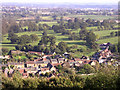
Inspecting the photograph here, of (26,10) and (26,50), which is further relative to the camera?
(26,10)

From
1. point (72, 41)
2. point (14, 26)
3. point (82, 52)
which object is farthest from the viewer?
point (14, 26)

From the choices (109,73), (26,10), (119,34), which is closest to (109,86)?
(109,73)

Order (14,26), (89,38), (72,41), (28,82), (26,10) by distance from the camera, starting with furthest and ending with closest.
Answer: (26,10) < (14,26) < (72,41) < (89,38) < (28,82)

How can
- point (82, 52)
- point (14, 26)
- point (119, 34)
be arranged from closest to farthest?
1. point (82, 52)
2. point (119, 34)
3. point (14, 26)

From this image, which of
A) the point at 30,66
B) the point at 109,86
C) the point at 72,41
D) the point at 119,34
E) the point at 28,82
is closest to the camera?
the point at 109,86

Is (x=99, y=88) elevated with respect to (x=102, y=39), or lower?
elevated

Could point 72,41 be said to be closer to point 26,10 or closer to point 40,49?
point 40,49

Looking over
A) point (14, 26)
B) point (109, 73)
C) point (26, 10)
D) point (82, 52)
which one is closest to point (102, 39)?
point (82, 52)

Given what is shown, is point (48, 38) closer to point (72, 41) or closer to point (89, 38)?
point (72, 41)

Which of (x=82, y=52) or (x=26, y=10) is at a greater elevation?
(x=26, y=10)
